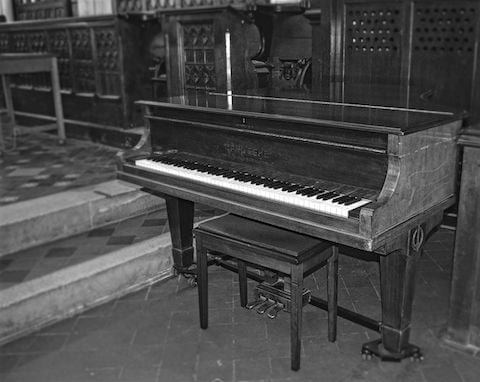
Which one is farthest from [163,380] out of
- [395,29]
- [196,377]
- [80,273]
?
[395,29]

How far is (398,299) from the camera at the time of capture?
2475 millimetres

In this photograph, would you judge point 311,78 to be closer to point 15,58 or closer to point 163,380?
point 163,380

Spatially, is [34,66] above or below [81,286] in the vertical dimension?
above

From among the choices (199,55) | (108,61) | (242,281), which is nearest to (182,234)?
Answer: (242,281)

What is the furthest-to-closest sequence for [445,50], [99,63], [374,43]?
[99,63]
[374,43]
[445,50]

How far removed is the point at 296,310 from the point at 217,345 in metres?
0.60

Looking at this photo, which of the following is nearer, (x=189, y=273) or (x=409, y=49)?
(x=189, y=273)

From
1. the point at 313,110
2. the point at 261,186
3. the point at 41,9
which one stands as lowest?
the point at 261,186

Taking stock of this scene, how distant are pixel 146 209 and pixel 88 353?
2.06m

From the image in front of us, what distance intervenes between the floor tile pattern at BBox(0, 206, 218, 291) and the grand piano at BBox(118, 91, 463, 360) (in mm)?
1066

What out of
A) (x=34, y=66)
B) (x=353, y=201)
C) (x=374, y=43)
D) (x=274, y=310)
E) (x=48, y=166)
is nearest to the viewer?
(x=353, y=201)

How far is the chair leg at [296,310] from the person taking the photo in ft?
7.88

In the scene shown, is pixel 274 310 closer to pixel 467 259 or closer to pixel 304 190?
pixel 304 190

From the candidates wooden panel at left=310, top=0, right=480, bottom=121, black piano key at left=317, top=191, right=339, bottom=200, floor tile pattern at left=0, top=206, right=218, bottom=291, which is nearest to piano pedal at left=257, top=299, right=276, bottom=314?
black piano key at left=317, top=191, right=339, bottom=200
